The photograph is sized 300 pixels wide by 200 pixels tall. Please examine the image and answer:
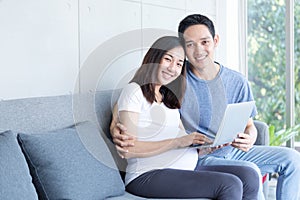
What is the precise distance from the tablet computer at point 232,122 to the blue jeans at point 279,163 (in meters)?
0.31

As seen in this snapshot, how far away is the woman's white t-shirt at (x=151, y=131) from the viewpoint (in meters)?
2.56

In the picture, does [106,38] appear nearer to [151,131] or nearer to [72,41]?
[72,41]

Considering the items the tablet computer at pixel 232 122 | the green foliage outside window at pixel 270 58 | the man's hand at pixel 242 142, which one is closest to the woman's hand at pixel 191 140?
the tablet computer at pixel 232 122

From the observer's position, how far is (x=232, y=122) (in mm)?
2625

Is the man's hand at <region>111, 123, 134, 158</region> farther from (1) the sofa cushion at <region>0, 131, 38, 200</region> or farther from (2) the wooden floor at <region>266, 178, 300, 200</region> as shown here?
(2) the wooden floor at <region>266, 178, 300, 200</region>

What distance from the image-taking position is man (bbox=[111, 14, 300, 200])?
300cm

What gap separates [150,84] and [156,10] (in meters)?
1.09

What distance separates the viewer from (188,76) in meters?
3.06

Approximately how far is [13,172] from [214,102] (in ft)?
4.66

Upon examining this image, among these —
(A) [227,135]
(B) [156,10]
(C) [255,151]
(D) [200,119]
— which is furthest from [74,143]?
(B) [156,10]

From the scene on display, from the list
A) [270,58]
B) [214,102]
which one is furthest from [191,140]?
[270,58]

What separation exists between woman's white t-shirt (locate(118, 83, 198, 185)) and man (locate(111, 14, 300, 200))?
245 mm

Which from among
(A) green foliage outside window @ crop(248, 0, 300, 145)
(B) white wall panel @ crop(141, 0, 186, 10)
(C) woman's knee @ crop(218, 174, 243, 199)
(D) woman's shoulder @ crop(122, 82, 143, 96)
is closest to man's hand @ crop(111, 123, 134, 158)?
(D) woman's shoulder @ crop(122, 82, 143, 96)

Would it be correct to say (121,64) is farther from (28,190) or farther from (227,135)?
(28,190)
